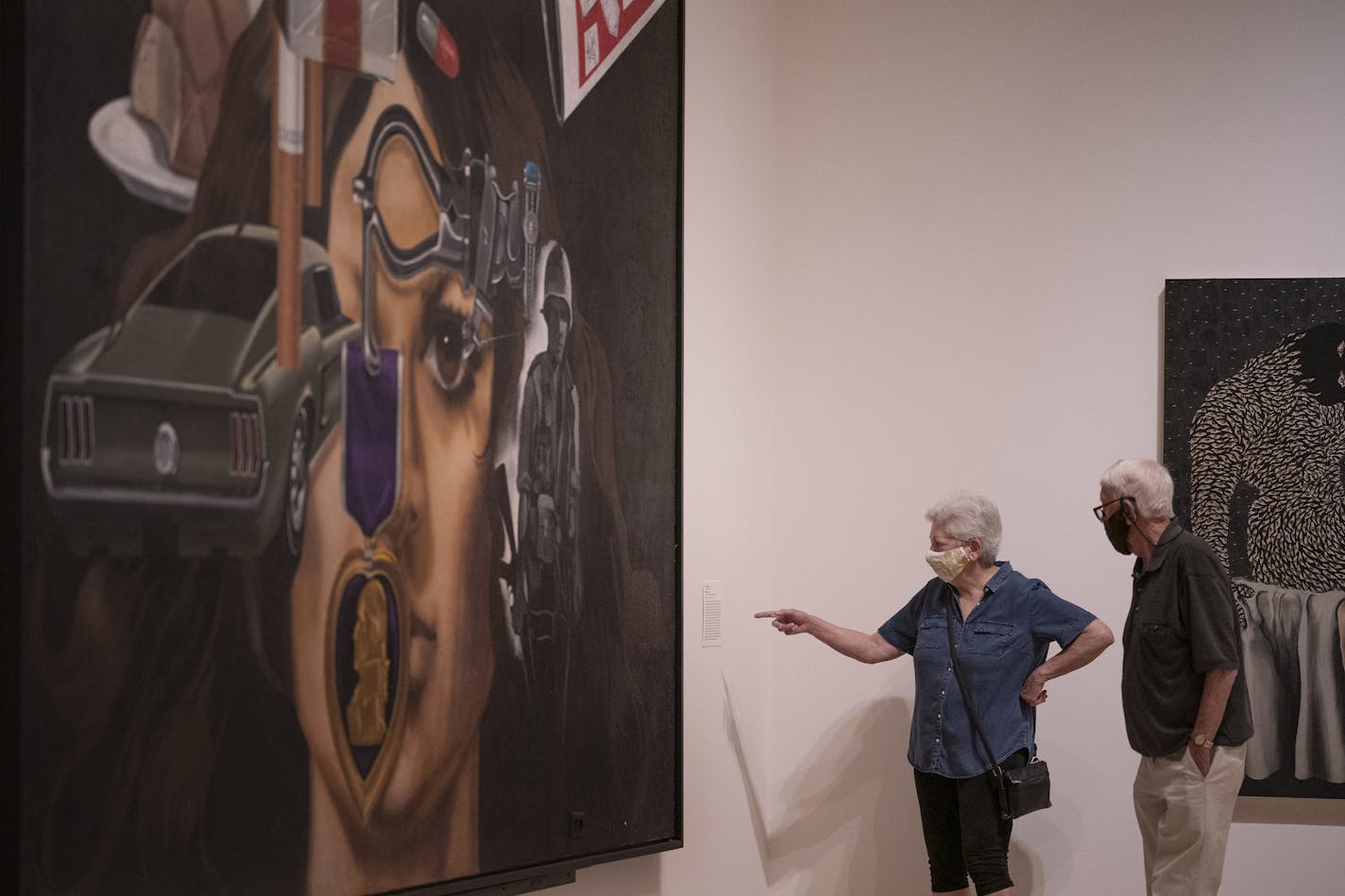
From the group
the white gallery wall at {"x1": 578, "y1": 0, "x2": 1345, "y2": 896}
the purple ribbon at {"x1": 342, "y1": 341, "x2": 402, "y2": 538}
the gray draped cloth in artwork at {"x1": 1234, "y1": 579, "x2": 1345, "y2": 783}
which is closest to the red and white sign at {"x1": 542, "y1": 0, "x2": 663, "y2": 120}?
the white gallery wall at {"x1": 578, "y1": 0, "x2": 1345, "y2": 896}

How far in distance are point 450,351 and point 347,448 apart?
0.48 meters

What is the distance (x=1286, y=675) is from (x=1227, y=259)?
1724mm

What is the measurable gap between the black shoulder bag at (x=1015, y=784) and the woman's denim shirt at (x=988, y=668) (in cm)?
3

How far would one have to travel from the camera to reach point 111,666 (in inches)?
108

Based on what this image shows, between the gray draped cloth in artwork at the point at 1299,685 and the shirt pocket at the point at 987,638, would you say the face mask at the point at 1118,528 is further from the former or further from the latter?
the gray draped cloth in artwork at the point at 1299,685

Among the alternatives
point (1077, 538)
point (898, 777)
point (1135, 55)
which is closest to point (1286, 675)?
point (1077, 538)

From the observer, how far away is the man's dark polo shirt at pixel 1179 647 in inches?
161

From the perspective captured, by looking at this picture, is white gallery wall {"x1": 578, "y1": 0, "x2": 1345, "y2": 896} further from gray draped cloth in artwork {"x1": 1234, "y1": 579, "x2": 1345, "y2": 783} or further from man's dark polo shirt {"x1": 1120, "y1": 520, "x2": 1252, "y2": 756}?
man's dark polo shirt {"x1": 1120, "y1": 520, "x2": 1252, "y2": 756}

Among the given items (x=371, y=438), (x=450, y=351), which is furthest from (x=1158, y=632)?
(x=371, y=438)

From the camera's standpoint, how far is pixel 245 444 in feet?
9.97

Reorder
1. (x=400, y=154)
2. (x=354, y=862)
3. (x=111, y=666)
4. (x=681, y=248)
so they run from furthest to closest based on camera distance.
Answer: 1. (x=681, y=248)
2. (x=400, y=154)
3. (x=354, y=862)
4. (x=111, y=666)

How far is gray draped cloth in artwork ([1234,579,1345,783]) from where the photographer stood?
519 centimetres

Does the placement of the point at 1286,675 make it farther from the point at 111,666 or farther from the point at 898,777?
the point at 111,666

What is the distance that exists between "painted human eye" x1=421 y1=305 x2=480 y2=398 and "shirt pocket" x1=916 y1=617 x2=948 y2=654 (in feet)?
6.68
